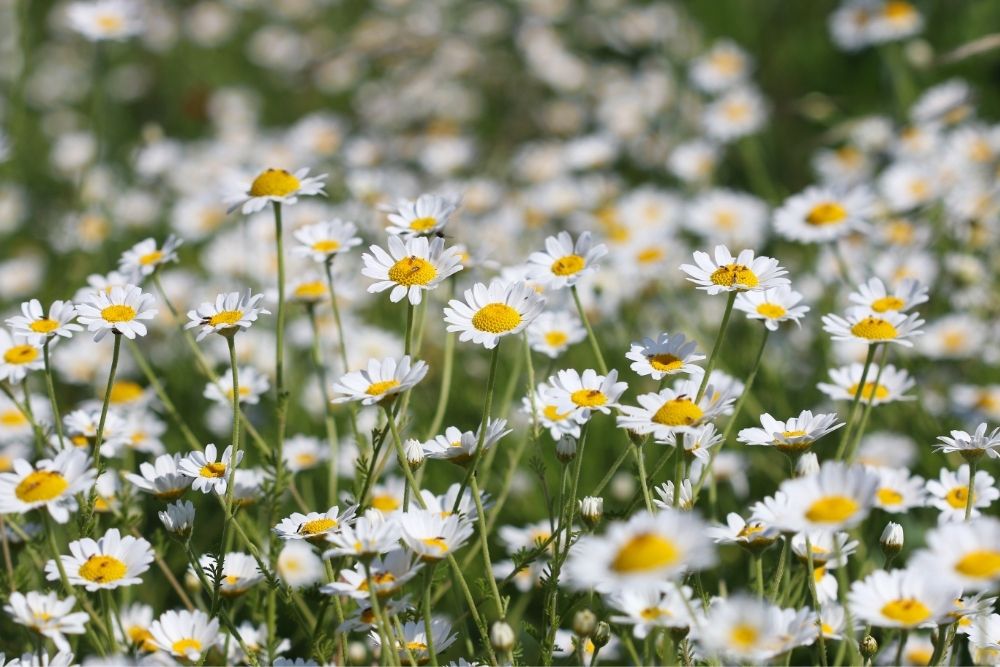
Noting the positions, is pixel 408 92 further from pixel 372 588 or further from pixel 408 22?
pixel 372 588

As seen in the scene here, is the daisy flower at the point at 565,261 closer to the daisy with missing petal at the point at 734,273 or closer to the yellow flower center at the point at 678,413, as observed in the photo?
the daisy with missing petal at the point at 734,273

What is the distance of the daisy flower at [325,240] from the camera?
2607 mm

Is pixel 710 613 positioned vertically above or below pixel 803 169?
below

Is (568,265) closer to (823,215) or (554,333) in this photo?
(554,333)

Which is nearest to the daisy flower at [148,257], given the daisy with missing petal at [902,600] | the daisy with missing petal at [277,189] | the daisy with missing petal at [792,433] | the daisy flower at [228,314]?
the daisy with missing petal at [277,189]

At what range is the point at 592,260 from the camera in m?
2.42

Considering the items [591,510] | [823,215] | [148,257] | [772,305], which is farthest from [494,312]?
[823,215]

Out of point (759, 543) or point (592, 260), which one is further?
point (592, 260)

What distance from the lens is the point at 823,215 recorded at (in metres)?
3.26

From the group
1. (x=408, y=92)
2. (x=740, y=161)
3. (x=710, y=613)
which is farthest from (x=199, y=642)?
(x=408, y=92)

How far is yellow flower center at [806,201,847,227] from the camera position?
3242mm

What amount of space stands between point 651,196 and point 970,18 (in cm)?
233

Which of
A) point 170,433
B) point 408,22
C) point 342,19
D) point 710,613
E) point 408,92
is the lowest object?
point 710,613

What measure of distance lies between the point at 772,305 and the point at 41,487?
60.0 inches
